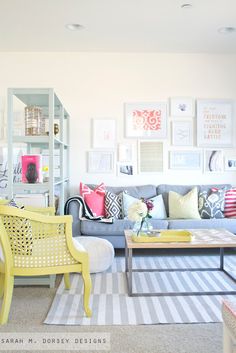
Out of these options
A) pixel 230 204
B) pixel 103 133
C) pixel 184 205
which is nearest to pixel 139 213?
pixel 184 205

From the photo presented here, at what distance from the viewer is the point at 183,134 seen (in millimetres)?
4918

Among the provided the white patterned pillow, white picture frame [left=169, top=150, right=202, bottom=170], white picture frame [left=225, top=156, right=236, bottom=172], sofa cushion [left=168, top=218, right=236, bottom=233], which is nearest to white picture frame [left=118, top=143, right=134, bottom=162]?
white picture frame [left=169, top=150, right=202, bottom=170]

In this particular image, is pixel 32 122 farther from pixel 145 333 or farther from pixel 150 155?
pixel 150 155

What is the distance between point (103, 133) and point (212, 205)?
5.84 feet

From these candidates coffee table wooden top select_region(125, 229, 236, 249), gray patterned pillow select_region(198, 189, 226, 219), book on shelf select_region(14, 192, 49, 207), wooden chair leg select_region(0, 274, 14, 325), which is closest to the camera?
wooden chair leg select_region(0, 274, 14, 325)

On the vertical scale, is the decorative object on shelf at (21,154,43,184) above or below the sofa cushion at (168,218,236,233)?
above

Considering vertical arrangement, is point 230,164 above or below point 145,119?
below

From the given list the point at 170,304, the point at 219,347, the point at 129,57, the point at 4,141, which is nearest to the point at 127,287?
the point at 170,304

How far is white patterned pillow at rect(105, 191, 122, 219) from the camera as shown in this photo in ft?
13.9

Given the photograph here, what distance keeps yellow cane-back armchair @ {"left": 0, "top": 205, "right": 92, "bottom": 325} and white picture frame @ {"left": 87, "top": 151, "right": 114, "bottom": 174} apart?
97.2 inches

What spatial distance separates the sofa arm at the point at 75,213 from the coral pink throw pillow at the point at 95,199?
7.3 inches

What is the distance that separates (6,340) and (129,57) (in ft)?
12.9

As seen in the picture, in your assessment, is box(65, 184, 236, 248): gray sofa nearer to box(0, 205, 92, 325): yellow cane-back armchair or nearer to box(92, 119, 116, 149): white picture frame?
box(92, 119, 116, 149): white picture frame

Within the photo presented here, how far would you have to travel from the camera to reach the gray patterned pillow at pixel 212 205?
4348 mm
